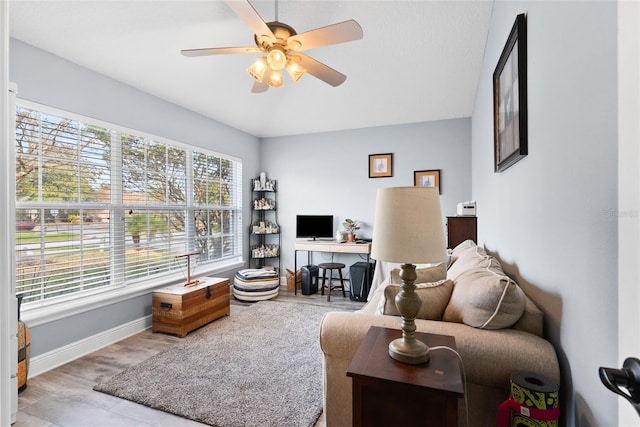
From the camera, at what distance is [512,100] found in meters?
1.59

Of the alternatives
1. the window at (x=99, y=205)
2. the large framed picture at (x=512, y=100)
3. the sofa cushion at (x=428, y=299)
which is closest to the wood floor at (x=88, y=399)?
the window at (x=99, y=205)

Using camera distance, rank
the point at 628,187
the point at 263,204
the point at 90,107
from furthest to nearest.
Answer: the point at 263,204 < the point at 90,107 < the point at 628,187

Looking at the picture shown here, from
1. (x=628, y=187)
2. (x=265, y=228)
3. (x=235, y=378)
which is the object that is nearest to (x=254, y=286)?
(x=265, y=228)

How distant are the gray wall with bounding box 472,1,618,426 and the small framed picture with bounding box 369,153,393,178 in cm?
320

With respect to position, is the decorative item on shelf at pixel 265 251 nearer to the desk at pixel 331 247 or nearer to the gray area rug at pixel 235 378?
the desk at pixel 331 247

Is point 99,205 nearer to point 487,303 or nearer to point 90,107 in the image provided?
point 90,107

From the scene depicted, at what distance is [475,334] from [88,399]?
2.39 meters

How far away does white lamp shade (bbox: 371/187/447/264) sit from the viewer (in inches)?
43.3

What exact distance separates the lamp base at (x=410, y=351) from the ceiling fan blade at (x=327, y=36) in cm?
160

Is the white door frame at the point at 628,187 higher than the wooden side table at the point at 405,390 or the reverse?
higher

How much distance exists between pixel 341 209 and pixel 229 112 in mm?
2172

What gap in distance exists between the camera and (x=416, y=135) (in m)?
4.57

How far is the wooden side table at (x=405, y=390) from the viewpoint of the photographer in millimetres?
955

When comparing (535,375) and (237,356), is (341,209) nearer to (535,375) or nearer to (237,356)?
(237,356)
